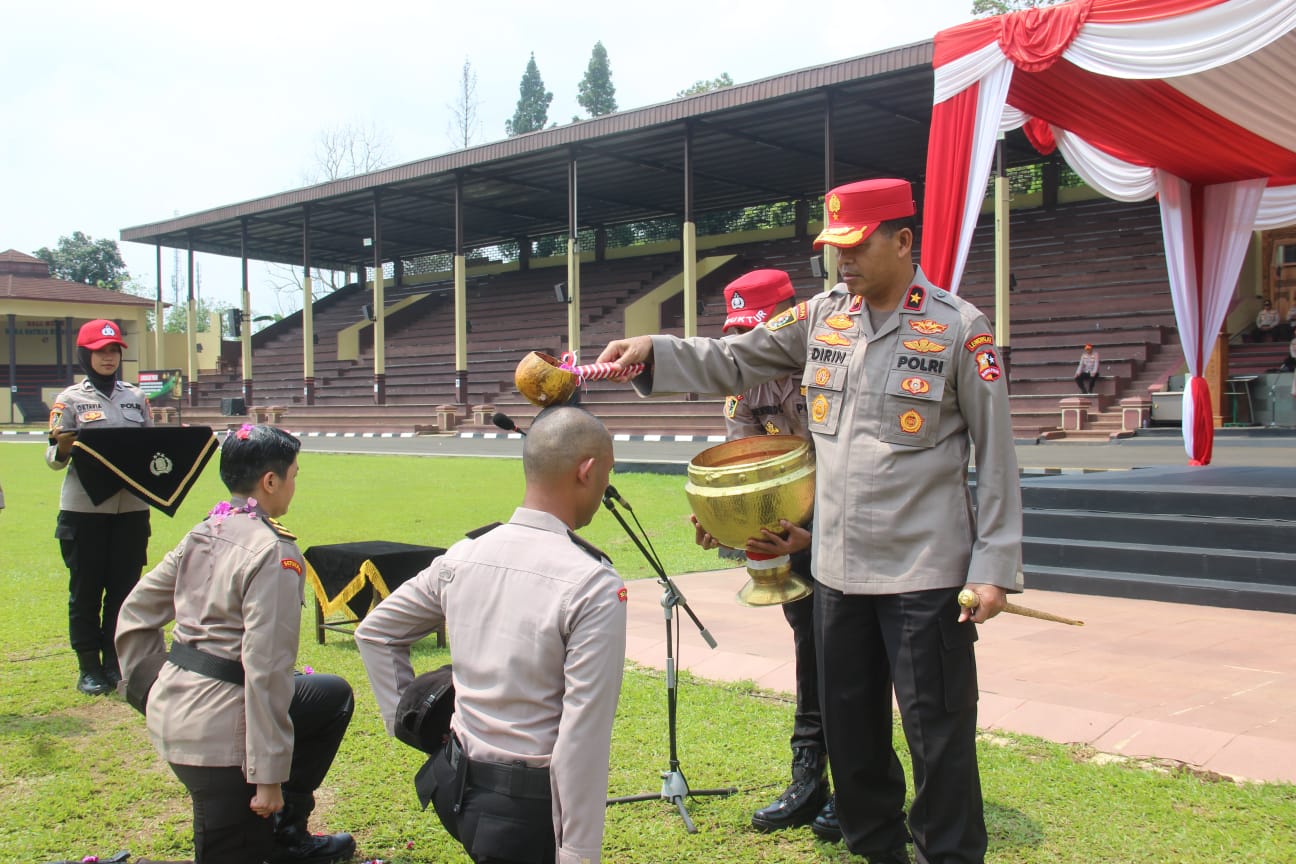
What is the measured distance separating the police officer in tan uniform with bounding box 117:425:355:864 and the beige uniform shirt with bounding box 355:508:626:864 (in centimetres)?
74

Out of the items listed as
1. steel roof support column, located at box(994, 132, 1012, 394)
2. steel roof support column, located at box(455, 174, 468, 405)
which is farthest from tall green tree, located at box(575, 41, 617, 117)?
steel roof support column, located at box(994, 132, 1012, 394)

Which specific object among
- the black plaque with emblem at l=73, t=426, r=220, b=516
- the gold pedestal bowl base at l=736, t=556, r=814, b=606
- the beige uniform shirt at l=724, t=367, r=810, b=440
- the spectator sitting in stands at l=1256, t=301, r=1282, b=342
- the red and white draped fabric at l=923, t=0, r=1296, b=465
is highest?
the red and white draped fabric at l=923, t=0, r=1296, b=465

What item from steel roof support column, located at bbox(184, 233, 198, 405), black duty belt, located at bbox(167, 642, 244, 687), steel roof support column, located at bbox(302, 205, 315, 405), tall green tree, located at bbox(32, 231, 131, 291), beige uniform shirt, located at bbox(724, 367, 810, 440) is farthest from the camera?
tall green tree, located at bbox(32, 231, 131, 291)

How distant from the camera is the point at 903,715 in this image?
8.42 ft

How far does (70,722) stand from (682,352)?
322 cm

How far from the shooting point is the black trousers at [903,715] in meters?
2.49

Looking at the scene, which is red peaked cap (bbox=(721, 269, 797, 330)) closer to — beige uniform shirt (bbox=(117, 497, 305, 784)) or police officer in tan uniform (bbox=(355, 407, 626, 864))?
police officer in tan uniform (bbox=(355, 407, 626, 864))

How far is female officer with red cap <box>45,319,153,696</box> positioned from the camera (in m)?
4.79

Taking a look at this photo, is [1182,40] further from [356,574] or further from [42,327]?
[42,327]

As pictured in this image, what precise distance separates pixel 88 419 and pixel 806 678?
3704 millimetres

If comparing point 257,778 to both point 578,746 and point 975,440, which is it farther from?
point 975,440

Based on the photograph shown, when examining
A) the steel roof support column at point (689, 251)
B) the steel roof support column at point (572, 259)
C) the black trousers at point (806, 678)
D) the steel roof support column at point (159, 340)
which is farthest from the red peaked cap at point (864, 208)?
the steel roof support column at point (159, 340)

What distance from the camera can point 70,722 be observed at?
4.29 m

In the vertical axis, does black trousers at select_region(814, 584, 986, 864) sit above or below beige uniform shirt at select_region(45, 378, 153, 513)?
below
